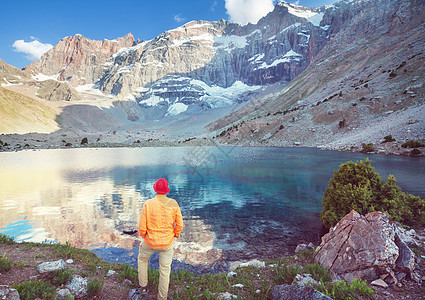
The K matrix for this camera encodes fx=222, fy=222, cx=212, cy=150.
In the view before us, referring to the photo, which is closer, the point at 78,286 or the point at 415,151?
the point at 78,286

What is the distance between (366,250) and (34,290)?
741 centimetres

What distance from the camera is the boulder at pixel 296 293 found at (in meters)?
4.14

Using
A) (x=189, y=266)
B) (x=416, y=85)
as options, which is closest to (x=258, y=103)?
(x=416, y=85)

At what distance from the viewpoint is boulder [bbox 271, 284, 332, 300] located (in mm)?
4137

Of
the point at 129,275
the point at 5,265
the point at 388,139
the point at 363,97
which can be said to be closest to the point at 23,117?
the point at 5,265

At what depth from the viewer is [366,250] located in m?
5.50

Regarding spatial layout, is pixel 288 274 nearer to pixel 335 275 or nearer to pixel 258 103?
pixel 335 275

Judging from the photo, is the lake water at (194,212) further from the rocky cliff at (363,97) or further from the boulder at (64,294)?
the rocky cliff at (363,97)

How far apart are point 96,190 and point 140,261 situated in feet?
55.1

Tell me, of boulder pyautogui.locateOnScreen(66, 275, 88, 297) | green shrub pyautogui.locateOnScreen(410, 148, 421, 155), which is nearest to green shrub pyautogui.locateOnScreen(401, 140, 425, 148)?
green shrub pyautogui.locateOnScreen(410, 148, 421, 155)

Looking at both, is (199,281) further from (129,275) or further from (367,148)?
(367,148)

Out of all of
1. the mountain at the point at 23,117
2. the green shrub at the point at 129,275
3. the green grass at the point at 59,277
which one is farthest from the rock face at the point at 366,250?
the mountain at the point at 23,117

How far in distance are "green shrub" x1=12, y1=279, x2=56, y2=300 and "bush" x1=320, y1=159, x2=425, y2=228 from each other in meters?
10.1

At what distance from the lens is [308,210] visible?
1401 cm
